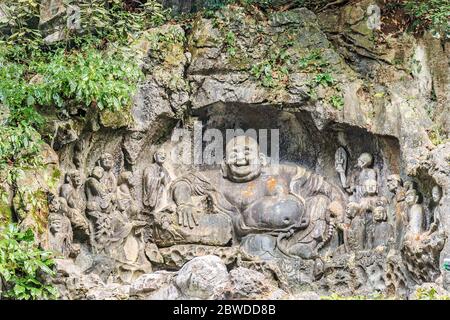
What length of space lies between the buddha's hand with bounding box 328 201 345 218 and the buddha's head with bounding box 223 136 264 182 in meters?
1.21

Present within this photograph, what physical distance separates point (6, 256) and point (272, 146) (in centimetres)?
493

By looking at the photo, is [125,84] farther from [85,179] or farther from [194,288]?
[194,288]

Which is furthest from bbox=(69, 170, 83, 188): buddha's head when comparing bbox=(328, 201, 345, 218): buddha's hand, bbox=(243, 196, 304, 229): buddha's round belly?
bbox=(328, 201, 345, 218): buddha's hand

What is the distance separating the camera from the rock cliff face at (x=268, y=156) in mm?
17219

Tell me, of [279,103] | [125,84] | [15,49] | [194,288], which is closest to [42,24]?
[15,49]

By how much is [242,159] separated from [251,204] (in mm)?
688

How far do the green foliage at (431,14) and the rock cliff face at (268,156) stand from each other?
210mm

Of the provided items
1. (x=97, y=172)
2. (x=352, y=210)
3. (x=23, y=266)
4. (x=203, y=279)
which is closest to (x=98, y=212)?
(x=97, y=172)

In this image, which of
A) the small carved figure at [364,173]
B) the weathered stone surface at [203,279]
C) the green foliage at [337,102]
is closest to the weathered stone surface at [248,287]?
the weathered stone surface at [203,279]

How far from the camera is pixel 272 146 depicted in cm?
1847

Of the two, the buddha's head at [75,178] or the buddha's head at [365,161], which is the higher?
the buddha's head at [365,161]

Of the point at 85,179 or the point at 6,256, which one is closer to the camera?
the point at 6,256

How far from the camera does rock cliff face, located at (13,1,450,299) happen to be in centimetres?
1722

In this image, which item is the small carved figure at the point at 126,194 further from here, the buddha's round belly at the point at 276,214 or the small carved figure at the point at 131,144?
the buddha's round belly at the point at 276,214
